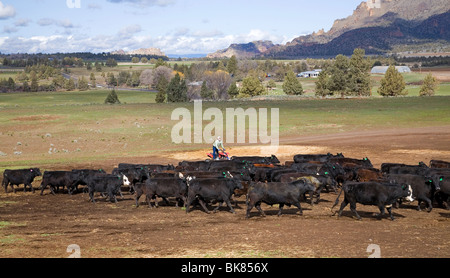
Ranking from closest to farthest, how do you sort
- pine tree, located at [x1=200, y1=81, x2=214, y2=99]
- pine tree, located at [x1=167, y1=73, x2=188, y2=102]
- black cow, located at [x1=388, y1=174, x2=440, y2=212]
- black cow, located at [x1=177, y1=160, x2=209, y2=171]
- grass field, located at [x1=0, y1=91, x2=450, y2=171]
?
black cow, located at [x1=388, y1=174, x2=440, y2=212] < black cow, located at [x1=177, y1=160, x2=209, y2=171] < grass field, located at [x1=0, y1=91, x2=450, y2=171] < pine tree, located at [x1=167, y1=73, x2=188, y2=102] < pine tree, located at [x1=200, y1=81, x2=214, y2=99]

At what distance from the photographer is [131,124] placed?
55.2 m

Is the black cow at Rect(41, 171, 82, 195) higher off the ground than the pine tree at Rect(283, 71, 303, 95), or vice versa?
the pine tree at Rect(283, 71, 303, 95)

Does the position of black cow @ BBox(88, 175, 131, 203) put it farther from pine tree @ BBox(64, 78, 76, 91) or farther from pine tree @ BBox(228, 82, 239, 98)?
pine tree @ BBox(64, 78, 76, 91)

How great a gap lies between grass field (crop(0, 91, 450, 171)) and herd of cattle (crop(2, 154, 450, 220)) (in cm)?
1350

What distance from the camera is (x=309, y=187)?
59.4 feet

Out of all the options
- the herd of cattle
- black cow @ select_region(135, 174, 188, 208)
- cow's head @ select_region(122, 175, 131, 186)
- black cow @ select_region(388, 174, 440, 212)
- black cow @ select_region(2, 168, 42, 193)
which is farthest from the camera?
black cow @ select_region(2, 168, 42, 193)

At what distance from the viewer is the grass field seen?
4228 cm

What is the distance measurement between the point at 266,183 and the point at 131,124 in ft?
130

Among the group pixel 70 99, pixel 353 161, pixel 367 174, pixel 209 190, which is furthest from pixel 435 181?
pixel 70 99

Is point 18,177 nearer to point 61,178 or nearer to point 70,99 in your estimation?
point 61,178

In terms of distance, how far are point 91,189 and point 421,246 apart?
1336 cm

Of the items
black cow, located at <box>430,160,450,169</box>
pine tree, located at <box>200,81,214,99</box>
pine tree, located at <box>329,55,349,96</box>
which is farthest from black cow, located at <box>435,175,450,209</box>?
pine tree, located at <box>200,81,214,99</box>
